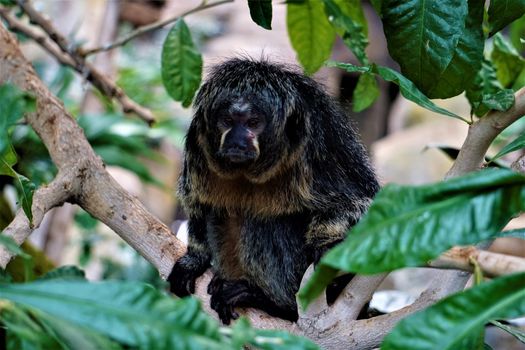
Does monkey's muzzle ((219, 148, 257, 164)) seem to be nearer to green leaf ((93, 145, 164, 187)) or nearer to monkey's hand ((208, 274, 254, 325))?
monkey's hand ((208, 274, 254, 325))

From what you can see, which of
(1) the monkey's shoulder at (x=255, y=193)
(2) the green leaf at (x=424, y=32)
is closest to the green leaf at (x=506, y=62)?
(1) the monkey's shoulder at (x=255, y=193)

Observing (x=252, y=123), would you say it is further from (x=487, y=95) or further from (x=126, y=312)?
(x=126, y=312)

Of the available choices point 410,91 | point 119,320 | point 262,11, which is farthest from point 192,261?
point 119,320

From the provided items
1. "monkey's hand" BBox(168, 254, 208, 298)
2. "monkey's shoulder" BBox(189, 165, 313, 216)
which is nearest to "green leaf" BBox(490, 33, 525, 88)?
"monkey's shoulder" BBox(189, 165, 313, 216)

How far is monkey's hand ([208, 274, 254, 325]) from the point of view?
2883mm

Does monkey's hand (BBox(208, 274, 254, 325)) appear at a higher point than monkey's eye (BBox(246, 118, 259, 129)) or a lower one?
lower

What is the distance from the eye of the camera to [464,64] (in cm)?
232

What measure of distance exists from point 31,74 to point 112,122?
106 inches

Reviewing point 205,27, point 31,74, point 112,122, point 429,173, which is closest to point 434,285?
point 31,74

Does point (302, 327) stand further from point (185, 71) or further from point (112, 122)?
point (112, 122)

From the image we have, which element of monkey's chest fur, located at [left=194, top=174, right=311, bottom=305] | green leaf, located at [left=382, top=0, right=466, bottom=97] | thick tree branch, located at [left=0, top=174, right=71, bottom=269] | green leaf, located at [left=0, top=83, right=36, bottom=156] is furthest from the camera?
monkey's chest fur, located at [left=194, top=174, right=311, bottom=305]

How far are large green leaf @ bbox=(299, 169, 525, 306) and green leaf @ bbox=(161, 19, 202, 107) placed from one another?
186 centimetres

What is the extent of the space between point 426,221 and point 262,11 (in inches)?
53.3

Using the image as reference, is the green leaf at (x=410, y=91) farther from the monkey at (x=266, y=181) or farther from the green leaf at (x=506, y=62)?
the green leaf at (x=506, y=62)
